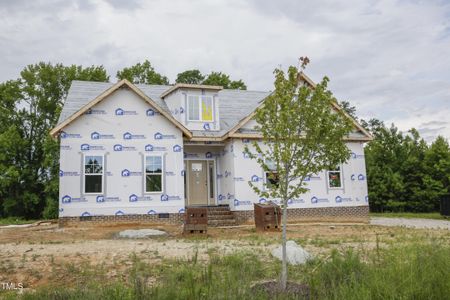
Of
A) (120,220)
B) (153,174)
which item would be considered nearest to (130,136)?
(153,174)

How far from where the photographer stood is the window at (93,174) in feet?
57.4

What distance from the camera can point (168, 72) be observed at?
36969 millimetres

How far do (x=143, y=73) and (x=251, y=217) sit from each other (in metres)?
20.0

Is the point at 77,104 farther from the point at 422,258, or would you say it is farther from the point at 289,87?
the point at 422,258

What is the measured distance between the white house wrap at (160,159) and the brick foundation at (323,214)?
0.20 metres

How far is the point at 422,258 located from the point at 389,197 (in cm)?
2473

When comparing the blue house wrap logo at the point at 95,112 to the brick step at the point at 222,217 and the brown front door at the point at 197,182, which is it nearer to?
the brown front door at the point at 197,182

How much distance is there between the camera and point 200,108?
20422mm

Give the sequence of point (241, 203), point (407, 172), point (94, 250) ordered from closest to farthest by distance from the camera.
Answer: point (94, 250) < point (241, 203) < point (407, 172)

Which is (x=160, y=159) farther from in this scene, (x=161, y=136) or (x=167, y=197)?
(x=167, y=197)

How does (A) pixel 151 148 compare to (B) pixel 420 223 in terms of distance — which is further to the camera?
(B) pixel 420 223

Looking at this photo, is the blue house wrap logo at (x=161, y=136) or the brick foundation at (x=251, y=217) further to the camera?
the blue house wrap logo at (x=161, y=136)

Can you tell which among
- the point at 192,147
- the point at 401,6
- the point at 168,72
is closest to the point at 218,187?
the point at 192,147

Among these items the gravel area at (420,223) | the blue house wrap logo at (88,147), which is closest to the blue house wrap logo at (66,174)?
the blue house wrap logo at (88,147)
